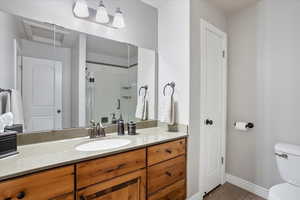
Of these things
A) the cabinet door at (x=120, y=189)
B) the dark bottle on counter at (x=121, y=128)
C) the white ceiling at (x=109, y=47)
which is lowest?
the cabinet door at (x=120, y=189)

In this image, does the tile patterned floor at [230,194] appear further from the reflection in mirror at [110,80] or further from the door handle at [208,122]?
the reflection in mirror at [110,80]

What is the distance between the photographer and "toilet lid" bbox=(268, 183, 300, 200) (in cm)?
129

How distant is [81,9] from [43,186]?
1401 mm

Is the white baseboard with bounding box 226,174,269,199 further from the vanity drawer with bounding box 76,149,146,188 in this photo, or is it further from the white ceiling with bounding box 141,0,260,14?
the white ceiling with bounding box 141,0,260,14

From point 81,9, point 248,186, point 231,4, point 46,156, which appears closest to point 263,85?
point 231,4

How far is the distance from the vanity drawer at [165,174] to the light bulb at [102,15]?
4.82ft

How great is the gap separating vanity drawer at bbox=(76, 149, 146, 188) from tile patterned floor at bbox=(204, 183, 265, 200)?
128 centimetres

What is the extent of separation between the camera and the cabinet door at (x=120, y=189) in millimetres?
1054

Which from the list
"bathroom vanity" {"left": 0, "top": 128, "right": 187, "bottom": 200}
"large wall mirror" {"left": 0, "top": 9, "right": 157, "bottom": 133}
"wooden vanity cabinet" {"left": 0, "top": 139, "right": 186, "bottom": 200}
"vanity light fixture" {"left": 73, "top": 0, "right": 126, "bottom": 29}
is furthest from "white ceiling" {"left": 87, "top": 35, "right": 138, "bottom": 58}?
"wooden vanity cabinet" {"left": 0, "top": 139, "right": 186, "bottom": 200}

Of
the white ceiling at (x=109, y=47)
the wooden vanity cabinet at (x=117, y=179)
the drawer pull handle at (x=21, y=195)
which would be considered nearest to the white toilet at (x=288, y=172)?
the wooden vanity cabinet at (x=117, y=179)

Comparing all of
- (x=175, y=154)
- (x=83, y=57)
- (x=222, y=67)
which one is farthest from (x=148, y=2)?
(x=175, y=154)

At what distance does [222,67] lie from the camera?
89.1 inches

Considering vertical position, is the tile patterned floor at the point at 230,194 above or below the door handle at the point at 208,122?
below

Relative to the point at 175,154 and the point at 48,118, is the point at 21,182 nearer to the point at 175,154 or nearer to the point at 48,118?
the point at 48,118
